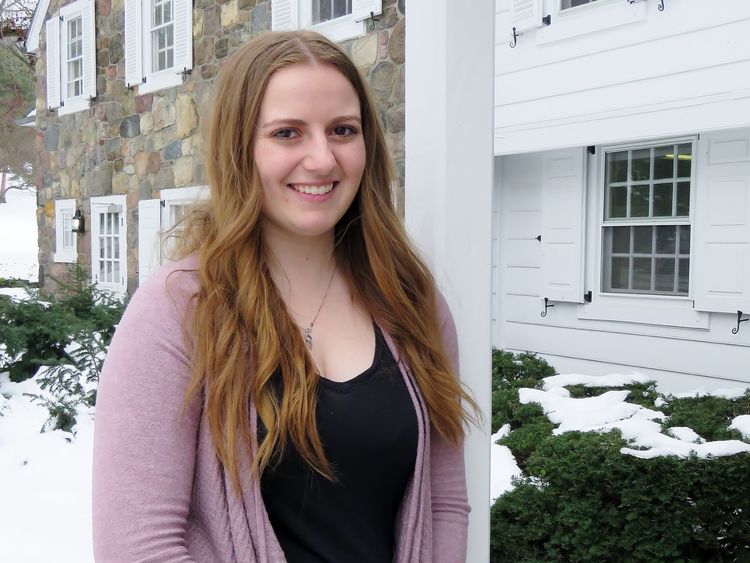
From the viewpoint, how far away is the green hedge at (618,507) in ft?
8.98

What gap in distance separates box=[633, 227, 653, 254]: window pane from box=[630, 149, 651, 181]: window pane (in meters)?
0.39

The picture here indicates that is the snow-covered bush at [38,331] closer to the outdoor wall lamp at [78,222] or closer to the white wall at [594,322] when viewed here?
the white wall at [594,322]

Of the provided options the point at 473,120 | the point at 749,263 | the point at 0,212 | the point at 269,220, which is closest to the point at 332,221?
the point at 269,220

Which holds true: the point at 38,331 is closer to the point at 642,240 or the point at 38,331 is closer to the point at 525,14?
the point at 525,14

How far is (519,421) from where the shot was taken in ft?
12.8

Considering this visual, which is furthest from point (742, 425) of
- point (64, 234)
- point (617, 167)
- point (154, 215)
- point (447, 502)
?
point (64, 234)

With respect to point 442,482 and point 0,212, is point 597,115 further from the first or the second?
point 0,212

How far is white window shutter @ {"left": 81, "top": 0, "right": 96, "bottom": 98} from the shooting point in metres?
9.06

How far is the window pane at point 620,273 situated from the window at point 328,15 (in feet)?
8.62

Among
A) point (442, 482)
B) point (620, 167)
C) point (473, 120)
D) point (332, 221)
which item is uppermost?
point (620, 167)

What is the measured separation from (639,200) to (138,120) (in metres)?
5.38

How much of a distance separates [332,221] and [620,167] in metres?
5.09

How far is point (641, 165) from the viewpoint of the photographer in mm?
5770

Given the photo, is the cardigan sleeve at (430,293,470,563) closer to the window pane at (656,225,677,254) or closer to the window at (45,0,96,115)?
the window pane at (656,225,677,254)
